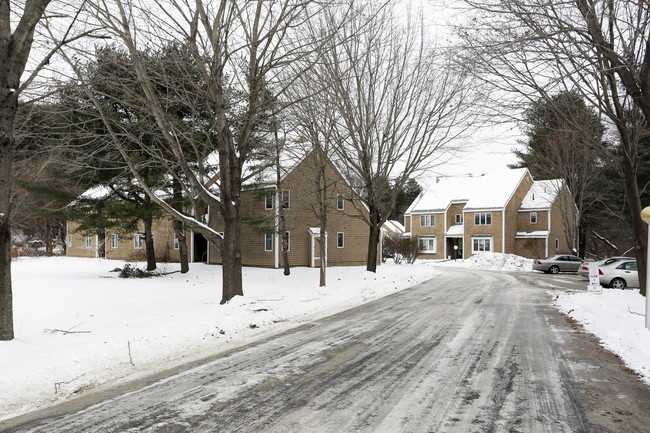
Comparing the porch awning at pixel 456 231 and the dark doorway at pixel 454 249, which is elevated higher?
the porch awning at pixel 456 231

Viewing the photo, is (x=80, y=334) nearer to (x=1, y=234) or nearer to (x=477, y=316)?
(x=1, y=234)

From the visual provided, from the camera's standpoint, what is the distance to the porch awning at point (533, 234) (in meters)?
43.4

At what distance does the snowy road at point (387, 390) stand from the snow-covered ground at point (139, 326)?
646 millimetres

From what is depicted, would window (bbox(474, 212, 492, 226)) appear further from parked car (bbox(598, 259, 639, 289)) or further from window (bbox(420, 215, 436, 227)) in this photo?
parked car (bbox(598, 259, 639, 289))

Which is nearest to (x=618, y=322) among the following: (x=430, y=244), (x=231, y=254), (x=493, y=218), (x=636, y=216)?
(x=636, y=216)

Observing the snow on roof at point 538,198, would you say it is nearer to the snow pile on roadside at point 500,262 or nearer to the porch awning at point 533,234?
the porch awning at point 533,234

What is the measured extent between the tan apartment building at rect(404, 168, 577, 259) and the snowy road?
3363 centimetres

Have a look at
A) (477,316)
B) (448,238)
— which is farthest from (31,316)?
(448,238)

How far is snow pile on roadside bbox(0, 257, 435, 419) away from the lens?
18.4 feet

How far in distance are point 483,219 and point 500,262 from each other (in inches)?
412

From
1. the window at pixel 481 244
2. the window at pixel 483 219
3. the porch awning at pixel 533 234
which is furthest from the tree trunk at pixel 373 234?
the porch awning at pixel 533 234

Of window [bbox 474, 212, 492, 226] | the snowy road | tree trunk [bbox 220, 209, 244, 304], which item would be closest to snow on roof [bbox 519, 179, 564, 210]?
window [bbox 474, 212, 492, 226]

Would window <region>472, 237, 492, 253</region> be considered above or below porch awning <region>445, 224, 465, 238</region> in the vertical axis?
below

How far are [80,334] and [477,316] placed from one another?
355 inches
